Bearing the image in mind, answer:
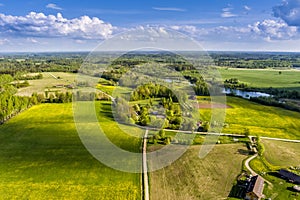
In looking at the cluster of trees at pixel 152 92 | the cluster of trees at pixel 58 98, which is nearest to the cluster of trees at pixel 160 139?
the cluster of trees at pixel 152 92

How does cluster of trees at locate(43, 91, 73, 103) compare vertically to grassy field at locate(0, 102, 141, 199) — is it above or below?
above

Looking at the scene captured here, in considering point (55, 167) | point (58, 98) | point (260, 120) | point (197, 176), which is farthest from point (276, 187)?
point (58, 98)

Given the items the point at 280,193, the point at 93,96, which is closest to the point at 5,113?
the point at 93,96

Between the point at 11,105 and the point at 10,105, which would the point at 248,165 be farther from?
the point at 11,105

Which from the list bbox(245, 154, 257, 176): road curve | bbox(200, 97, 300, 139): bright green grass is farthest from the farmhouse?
bbox(200, 97, 300, 139): bright green grass

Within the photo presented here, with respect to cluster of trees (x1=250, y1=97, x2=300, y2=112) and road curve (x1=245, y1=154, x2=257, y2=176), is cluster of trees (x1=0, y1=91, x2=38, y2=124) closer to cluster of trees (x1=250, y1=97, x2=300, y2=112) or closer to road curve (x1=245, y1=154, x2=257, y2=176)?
road curve (x1=245, y1=154, x2=257, y2=176)

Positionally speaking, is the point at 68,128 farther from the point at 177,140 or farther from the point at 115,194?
the point at 115,194
